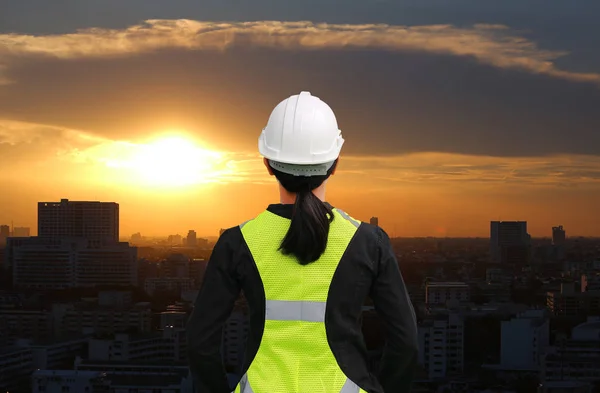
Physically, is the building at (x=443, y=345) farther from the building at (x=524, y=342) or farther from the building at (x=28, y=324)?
the building at (x=28, y=324)

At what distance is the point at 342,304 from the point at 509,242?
130 feet

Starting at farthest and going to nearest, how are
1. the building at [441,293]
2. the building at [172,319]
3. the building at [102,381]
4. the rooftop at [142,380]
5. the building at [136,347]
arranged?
the building at [441,293], the building at [172,319], the building at [136,347], the rooftop at [142,380], the building at [102,381]

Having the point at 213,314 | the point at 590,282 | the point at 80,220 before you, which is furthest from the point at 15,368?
the point at 213,314

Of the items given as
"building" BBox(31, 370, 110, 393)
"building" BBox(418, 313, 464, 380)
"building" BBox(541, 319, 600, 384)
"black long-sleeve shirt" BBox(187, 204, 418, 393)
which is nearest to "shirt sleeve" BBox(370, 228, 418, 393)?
"black long-sleeve shirt" BBox(187, 204, 418, 393)

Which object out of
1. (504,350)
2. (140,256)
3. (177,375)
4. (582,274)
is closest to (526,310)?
(504,350)

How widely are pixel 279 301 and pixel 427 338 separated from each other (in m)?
25.1

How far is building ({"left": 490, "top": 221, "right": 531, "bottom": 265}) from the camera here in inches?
1533

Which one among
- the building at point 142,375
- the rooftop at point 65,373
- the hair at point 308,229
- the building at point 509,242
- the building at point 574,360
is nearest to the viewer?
the hair at point 308,229

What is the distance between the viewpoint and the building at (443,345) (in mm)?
24797

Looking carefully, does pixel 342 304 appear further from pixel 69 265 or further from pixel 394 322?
pixel 69 265

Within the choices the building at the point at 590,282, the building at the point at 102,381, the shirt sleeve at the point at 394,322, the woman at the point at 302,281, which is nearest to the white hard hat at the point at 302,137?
the woman at the point at 302,281

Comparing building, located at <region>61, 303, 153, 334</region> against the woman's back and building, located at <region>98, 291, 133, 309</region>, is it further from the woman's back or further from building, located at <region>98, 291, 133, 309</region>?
the woman's back

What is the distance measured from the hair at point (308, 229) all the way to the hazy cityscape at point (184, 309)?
12.8 metres

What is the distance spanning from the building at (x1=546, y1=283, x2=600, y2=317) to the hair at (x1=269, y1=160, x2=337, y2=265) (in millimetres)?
29694
